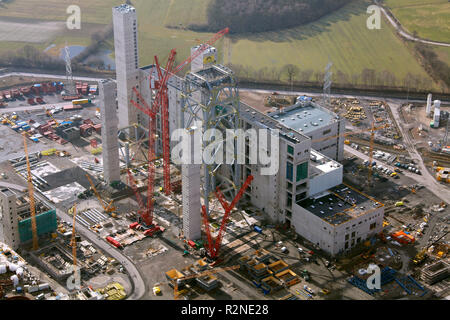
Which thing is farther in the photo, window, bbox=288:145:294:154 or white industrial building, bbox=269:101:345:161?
white industrial building, bbox=269:101:345:161

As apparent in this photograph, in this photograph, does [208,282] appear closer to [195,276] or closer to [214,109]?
[195,276]

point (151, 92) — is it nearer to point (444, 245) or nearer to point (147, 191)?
point (147, 191)

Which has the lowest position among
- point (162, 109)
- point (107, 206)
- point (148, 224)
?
point (148, 224)

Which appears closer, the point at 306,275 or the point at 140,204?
the point at 306,275

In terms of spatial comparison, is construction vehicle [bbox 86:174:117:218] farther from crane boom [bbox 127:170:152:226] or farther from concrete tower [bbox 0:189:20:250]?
concrete tower [bbox 0:189:20:250]

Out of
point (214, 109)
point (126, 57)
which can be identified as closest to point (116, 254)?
point (214, 109)

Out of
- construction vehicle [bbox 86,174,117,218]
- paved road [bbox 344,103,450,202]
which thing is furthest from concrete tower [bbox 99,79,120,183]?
paved road [bbox 344,103,450,202]
